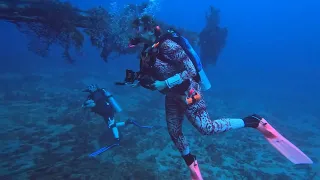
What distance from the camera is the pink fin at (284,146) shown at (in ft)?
15.8

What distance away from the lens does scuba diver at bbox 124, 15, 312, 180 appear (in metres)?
4.21

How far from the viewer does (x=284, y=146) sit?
490 centimetres

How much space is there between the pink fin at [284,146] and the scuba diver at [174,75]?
0.16 m

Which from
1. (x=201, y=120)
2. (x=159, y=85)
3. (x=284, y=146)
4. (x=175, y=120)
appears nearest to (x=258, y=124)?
(x=284, y=146)

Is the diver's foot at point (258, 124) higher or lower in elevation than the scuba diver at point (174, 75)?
lower

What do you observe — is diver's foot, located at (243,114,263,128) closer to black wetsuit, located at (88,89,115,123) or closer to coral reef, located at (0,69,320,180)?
coral reef, located at (0,69,320,180)

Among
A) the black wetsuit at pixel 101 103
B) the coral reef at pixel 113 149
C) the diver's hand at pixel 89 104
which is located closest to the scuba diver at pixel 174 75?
the coral reef at pixel 113 149

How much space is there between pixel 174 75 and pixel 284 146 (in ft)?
9.13

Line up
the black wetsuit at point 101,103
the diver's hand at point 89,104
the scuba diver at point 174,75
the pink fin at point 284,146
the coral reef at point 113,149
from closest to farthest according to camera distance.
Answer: the scuba diver at point 174,75, the pink fin at point 284,146, the coral reef at point 113,149, the diver's hand at point 89,104, the black wetsuit at point 101,103

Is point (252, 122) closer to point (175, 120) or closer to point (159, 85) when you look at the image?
point (175, 120)

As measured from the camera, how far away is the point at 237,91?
26984 millimetres

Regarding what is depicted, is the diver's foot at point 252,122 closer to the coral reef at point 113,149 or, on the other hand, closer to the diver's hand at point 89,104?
the coral reef at point 113,149

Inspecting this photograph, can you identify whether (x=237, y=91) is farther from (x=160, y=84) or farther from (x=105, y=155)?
(x=160, y=84)

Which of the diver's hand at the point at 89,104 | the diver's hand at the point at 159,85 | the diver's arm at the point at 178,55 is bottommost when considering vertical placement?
the diver's hand at the point at 159,85
